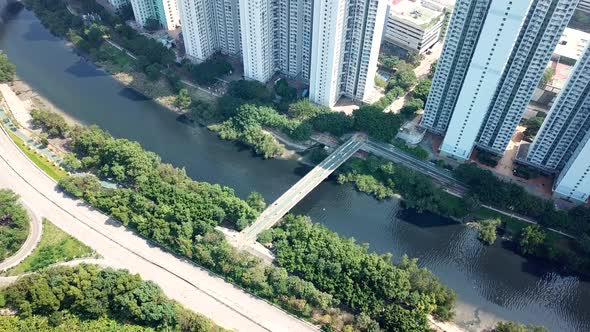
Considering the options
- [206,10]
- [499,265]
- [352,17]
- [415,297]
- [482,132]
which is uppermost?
[352,17]

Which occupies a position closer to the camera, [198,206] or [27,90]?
[198,206]

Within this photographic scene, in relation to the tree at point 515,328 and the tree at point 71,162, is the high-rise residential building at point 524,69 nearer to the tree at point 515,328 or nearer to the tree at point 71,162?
the tree at point 515,328

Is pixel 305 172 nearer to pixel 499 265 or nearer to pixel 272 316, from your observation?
pixel 272 316

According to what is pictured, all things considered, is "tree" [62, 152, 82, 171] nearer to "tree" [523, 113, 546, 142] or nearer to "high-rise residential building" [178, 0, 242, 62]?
"high-rise residential building" [178, 0, 242, 62]

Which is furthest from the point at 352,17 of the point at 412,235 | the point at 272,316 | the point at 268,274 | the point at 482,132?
the point at 272,316

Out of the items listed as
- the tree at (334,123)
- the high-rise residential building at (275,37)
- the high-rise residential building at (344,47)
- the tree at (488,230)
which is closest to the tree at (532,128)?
the tree at (488,230)

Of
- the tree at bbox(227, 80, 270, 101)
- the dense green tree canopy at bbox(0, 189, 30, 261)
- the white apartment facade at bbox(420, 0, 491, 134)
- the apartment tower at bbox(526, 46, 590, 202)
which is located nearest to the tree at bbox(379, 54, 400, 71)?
the white apartment facade at bbox(420, 0, 491, 134)

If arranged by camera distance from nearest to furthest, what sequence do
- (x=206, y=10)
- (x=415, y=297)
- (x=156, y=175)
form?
1. (x=415, y=297)
2. (x=156, y=175)
3. (x=206, y=10)
